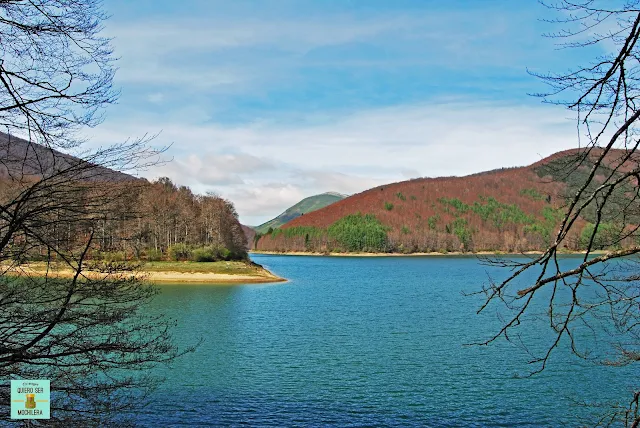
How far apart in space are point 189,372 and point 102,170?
15.2 meters

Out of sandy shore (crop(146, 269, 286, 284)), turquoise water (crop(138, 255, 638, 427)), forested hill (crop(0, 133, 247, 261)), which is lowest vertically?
turquoise water (crop(138, 255, 638, 427))

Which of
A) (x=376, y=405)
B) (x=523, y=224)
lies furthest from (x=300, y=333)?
(x=523, y=224)

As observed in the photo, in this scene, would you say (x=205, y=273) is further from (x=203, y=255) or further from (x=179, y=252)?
(x=179, y=252)

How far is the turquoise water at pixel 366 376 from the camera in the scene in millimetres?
15148

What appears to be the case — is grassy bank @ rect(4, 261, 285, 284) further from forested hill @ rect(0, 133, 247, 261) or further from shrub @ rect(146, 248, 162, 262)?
forested hill @ rect(0, 133, 247, 261)

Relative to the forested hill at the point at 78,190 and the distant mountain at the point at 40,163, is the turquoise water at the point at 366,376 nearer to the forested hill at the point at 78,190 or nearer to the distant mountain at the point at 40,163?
the forested hill at the point at 78,190

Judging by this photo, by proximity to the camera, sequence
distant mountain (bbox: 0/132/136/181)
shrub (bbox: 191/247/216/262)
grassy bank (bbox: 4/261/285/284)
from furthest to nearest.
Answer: shrub (bbox: 191/247/216/262) → grassy bank (bbox: 4/261/285/284) → distant mountain (bbox: 0/132/136/181)

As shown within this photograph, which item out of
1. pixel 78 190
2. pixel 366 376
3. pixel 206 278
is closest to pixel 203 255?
pixel 206 278

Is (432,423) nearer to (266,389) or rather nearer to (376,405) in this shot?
(376,405)

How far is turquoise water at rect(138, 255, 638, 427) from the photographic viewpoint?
1515 cm

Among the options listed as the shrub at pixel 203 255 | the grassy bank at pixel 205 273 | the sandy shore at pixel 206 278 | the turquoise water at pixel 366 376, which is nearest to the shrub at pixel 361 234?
the shrub at pixel 203 255

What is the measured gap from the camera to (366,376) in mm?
19156

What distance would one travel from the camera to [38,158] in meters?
5.54

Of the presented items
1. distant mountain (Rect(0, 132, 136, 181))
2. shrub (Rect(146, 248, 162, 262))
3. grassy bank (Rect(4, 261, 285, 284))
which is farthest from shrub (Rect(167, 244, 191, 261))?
distant mountain (Rect(0, 132, 136, 181))
